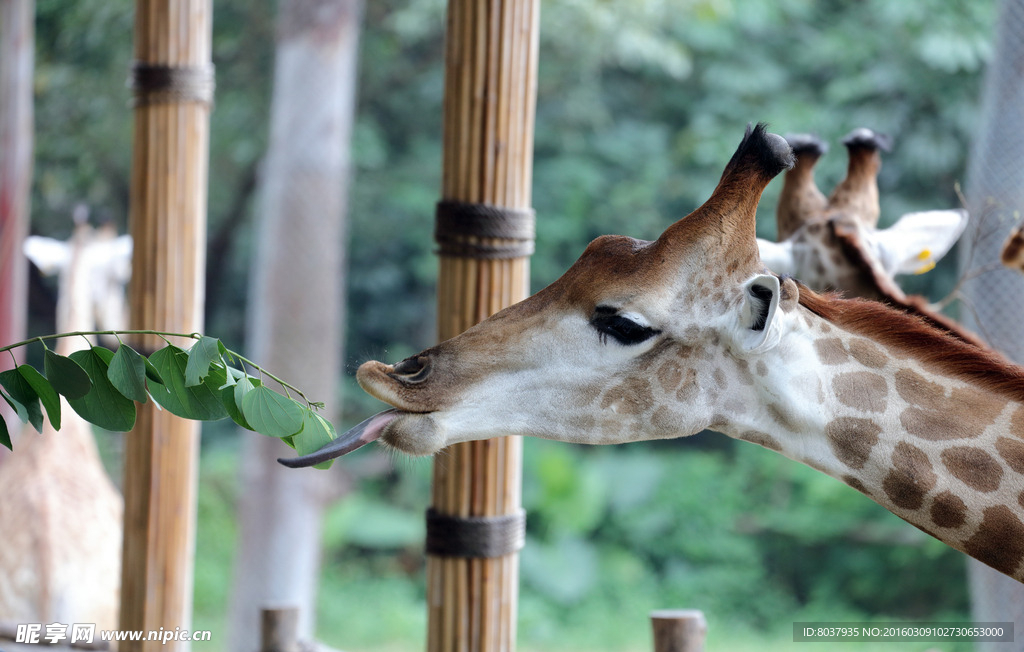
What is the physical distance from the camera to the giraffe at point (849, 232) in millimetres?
1839

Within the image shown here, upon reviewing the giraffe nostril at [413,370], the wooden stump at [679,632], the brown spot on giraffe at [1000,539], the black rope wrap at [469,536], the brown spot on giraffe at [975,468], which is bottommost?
the wooden stump at [679,632]

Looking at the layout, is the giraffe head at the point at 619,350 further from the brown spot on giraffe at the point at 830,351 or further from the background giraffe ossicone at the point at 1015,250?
the background giraffe ossicone at the point at 1015,250

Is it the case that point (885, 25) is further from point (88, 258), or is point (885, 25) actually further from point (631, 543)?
point (88, 258)

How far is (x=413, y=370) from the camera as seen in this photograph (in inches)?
51.3

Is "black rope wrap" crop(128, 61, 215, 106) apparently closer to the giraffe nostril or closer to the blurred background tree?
the giraffe nostril

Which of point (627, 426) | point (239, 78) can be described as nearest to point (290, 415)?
point (627, 426)

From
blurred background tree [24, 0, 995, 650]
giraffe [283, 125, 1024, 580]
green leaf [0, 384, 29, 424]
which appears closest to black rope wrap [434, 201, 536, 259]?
giraffe [283, 125, 1024, 580]

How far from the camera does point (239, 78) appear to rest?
286 inches

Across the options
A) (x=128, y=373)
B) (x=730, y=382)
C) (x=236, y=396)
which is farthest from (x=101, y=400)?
(x=730, y=382)

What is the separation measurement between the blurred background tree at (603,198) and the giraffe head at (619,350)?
5.01 meters

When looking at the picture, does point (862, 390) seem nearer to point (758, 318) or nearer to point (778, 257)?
point (758, 318)

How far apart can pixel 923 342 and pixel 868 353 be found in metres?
0.09

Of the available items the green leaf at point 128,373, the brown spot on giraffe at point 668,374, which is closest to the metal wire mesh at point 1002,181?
the brown spot on giraffe at point 668,374

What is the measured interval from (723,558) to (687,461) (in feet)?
2.61
